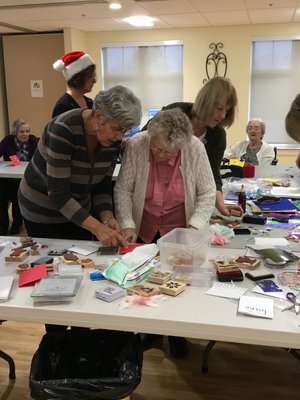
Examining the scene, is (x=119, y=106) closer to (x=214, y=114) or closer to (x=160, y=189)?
(x=160, y=189)

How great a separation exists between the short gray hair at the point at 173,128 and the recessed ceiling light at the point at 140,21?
4.11 meters

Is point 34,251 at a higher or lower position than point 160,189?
lower

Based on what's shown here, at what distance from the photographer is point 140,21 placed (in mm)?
5738

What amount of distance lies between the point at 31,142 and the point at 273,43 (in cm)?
379

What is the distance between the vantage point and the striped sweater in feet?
5.61

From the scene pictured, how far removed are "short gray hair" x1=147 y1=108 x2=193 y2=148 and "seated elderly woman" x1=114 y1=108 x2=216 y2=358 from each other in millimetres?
93

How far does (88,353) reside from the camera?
1.63 m

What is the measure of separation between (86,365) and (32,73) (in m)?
6.09

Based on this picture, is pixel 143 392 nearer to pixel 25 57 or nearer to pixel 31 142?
pixel 31 142

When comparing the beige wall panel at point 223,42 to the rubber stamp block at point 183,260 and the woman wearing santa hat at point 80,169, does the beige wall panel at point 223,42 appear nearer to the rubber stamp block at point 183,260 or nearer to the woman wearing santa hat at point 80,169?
the woman wearing santa hat at point 80,169

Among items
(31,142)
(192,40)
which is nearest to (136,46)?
(192,40)

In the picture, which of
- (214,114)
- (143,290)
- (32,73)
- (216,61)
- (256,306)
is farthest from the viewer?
(32,73)

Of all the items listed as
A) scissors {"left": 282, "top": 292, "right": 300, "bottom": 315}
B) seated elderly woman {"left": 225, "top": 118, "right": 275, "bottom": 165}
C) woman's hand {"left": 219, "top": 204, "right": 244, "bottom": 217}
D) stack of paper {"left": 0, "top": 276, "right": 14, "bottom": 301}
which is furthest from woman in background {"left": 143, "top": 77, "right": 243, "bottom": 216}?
seated elderly woman {"left": 225, "top": 118, "right": 275, "bottom": 165}

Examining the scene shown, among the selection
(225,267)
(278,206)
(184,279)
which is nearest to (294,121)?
(225,267)
